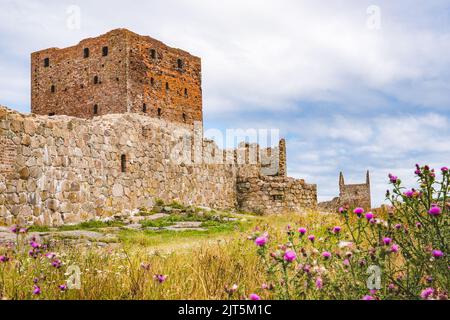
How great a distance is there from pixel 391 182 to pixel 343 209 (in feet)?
1.50

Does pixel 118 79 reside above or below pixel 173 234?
above

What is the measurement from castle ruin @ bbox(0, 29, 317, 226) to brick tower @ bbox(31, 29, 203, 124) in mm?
136

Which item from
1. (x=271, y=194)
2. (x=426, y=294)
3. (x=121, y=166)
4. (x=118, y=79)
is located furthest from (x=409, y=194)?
(x=118, y=79)

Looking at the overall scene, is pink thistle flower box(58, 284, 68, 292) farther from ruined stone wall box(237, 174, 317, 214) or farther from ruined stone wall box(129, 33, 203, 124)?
ruined stone wall box(129, 33, 203, 124)

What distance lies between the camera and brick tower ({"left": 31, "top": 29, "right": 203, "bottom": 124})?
1425 inches

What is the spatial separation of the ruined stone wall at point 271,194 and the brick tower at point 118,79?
17419 mm

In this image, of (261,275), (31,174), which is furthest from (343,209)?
(31,174)

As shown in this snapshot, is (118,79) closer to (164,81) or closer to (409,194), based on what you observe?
(164,81)

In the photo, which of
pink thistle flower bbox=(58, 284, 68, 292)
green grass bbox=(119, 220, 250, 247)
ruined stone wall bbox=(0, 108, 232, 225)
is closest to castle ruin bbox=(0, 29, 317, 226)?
ruined stone wall bbox=(0, 108, 232, 225)

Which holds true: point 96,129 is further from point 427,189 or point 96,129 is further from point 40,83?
point 40,83

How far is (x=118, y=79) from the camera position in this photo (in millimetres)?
36094

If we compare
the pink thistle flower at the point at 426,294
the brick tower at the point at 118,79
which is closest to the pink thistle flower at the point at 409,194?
the pink thistle flower at the point at 426,294

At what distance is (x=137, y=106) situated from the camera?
36188 mm

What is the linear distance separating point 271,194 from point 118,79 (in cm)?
1981
